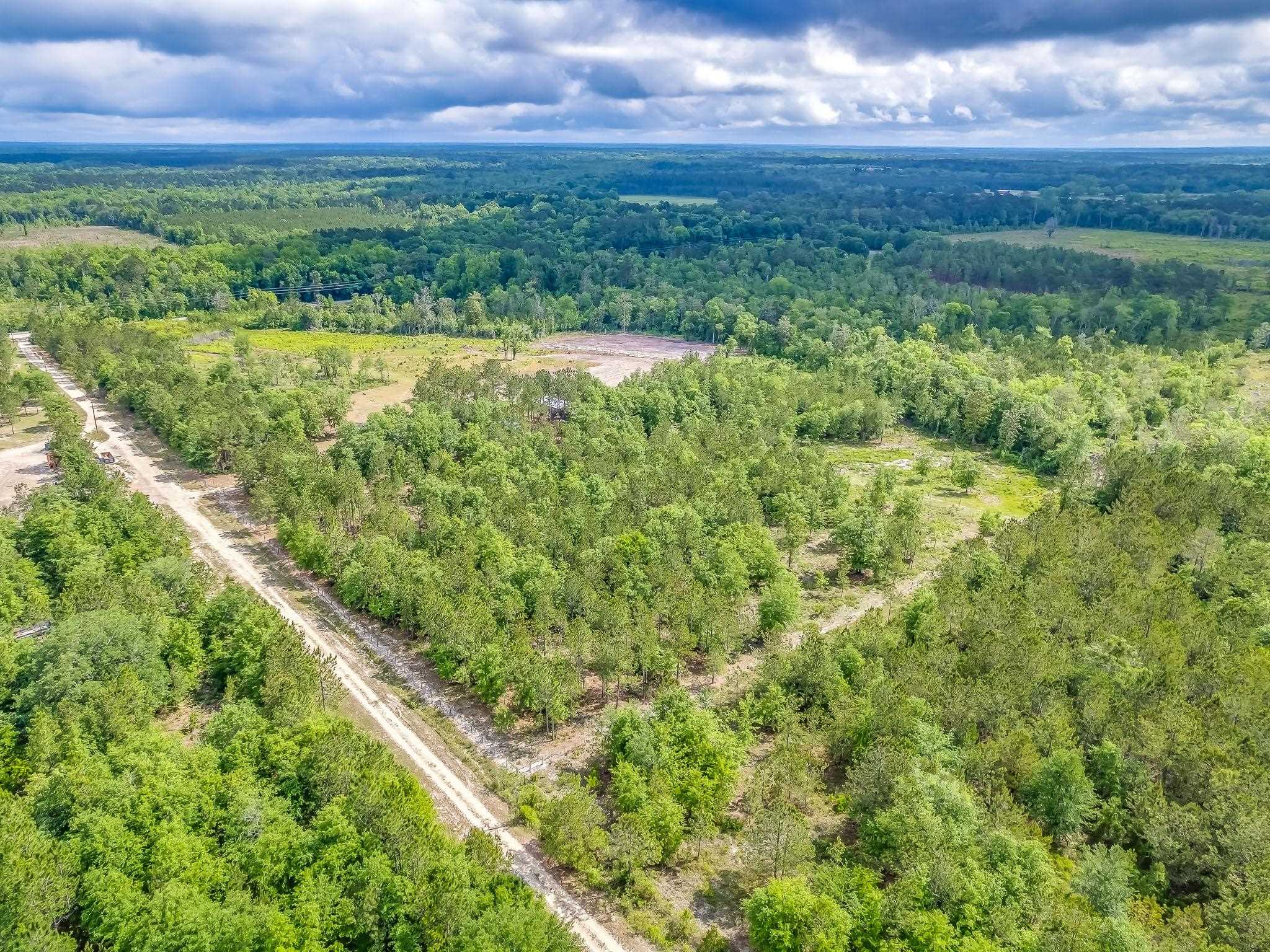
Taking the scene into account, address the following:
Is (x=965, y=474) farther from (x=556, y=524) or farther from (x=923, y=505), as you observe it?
(x=556, y=524)

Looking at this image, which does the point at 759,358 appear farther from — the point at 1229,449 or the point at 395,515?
the point at 395,515

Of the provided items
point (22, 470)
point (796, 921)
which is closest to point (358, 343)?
point (22, 470)

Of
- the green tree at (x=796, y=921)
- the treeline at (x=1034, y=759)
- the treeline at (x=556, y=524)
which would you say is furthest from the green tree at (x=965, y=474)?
the green tree at (x=796, y=921)

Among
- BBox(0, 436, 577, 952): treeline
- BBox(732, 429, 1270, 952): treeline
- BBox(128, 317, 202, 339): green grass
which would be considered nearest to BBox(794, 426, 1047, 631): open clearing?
BBox(732, 429, 1270, 952): treeline

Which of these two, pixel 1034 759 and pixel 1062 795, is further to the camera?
pixel 1034 759

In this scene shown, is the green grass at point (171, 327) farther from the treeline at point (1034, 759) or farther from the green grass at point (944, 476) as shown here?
the treeline at point (1034, 759)

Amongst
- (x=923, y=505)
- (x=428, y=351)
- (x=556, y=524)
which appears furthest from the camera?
(x=428, y=351)
